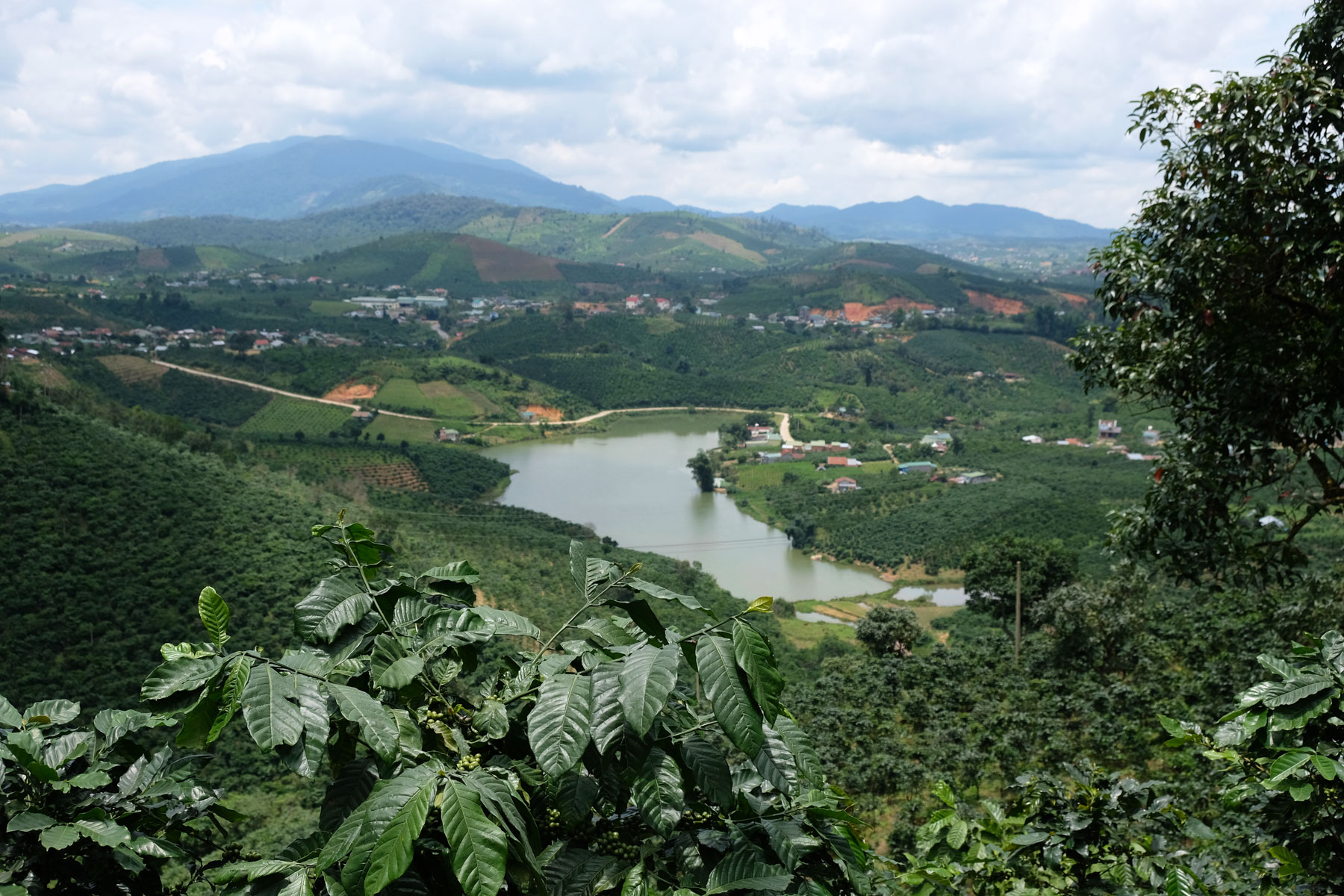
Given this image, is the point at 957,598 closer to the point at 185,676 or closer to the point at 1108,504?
the point at 1108,504

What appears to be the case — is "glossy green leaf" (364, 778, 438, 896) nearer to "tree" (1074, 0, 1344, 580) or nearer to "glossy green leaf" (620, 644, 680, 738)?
"glossy green leaf" (620, 644, 680, 738)

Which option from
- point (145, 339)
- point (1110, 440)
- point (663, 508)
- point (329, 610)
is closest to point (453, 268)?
point (145, 339)

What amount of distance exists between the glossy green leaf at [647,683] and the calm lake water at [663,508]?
19831 millimetres

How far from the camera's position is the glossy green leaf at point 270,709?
33.9 inches

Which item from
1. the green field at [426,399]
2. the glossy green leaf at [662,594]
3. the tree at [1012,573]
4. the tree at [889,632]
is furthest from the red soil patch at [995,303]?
the glossy green leaf at [662,594]

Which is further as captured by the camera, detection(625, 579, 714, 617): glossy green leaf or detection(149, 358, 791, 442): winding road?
detection(149, 358, 791, 442): winding road

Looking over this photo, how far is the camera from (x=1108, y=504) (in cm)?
2612

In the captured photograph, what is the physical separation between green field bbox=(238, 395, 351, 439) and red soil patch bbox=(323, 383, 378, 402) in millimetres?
1780

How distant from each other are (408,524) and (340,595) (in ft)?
70.4

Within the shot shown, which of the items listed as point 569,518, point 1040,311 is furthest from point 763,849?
point 1040,311

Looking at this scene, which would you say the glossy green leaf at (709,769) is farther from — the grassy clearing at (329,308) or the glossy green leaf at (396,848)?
the grassy clearing at (329,308)

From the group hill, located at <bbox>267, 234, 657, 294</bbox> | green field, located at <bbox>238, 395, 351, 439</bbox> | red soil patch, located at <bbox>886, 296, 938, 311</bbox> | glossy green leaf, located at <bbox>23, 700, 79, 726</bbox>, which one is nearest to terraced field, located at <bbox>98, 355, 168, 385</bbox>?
green field, located at <bbox>238, 395, 351, 439</bbox>

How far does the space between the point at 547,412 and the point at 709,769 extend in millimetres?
45653

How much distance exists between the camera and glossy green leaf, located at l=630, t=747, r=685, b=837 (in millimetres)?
939
